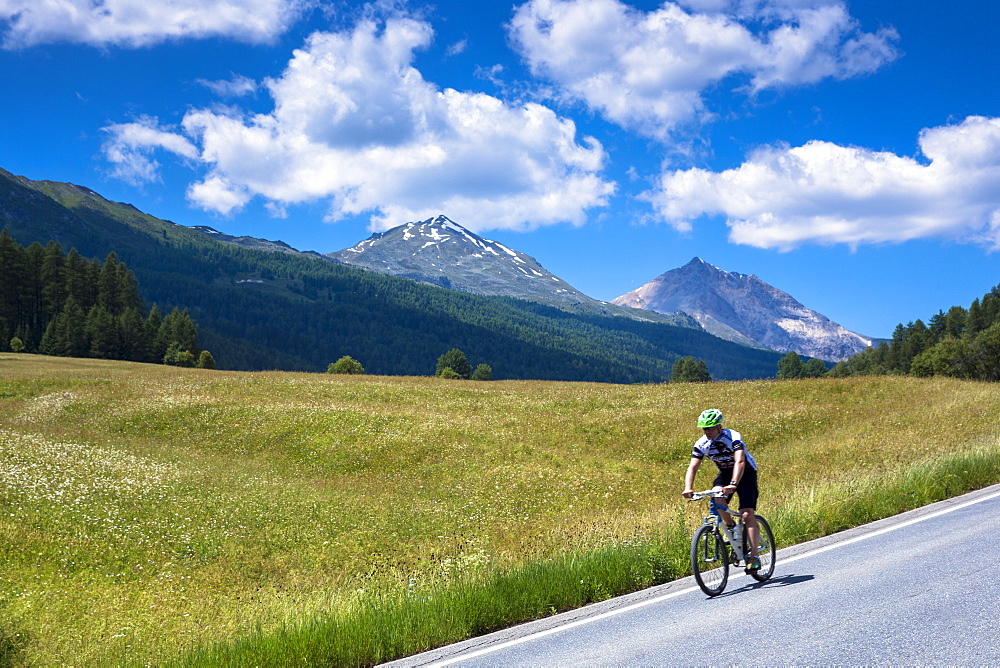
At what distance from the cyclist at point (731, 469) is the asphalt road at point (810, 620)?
34.3 inches

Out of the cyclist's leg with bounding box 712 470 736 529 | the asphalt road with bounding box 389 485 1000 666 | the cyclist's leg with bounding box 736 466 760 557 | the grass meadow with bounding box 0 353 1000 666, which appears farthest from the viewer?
the grass meadow with bounding box 0 353 1000 666

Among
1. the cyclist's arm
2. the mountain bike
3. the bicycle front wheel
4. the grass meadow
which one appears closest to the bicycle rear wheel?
the mountain bike

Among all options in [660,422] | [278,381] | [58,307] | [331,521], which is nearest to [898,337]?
[660,422]

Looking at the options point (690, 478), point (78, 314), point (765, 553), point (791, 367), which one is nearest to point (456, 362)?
point (78, 314)

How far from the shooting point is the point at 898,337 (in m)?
138

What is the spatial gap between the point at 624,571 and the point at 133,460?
962 inches

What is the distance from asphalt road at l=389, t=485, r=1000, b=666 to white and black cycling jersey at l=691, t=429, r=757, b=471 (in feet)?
6.06

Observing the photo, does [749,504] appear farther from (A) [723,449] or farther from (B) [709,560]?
(B) [709,560]

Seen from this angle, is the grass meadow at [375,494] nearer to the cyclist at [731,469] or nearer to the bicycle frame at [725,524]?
the bicycle frame at [725,524]

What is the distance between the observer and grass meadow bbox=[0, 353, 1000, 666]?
9.71 m

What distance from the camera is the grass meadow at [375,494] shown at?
31.9ft

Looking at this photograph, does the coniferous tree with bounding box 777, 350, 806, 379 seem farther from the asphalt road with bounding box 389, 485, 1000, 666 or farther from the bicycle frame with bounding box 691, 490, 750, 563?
the bicycle frame with bounding box 691, 490, 750, 563

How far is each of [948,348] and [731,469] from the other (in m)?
113

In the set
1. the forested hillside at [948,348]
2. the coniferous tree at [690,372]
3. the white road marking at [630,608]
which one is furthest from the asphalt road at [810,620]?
the coniferous tree at [690,372]
